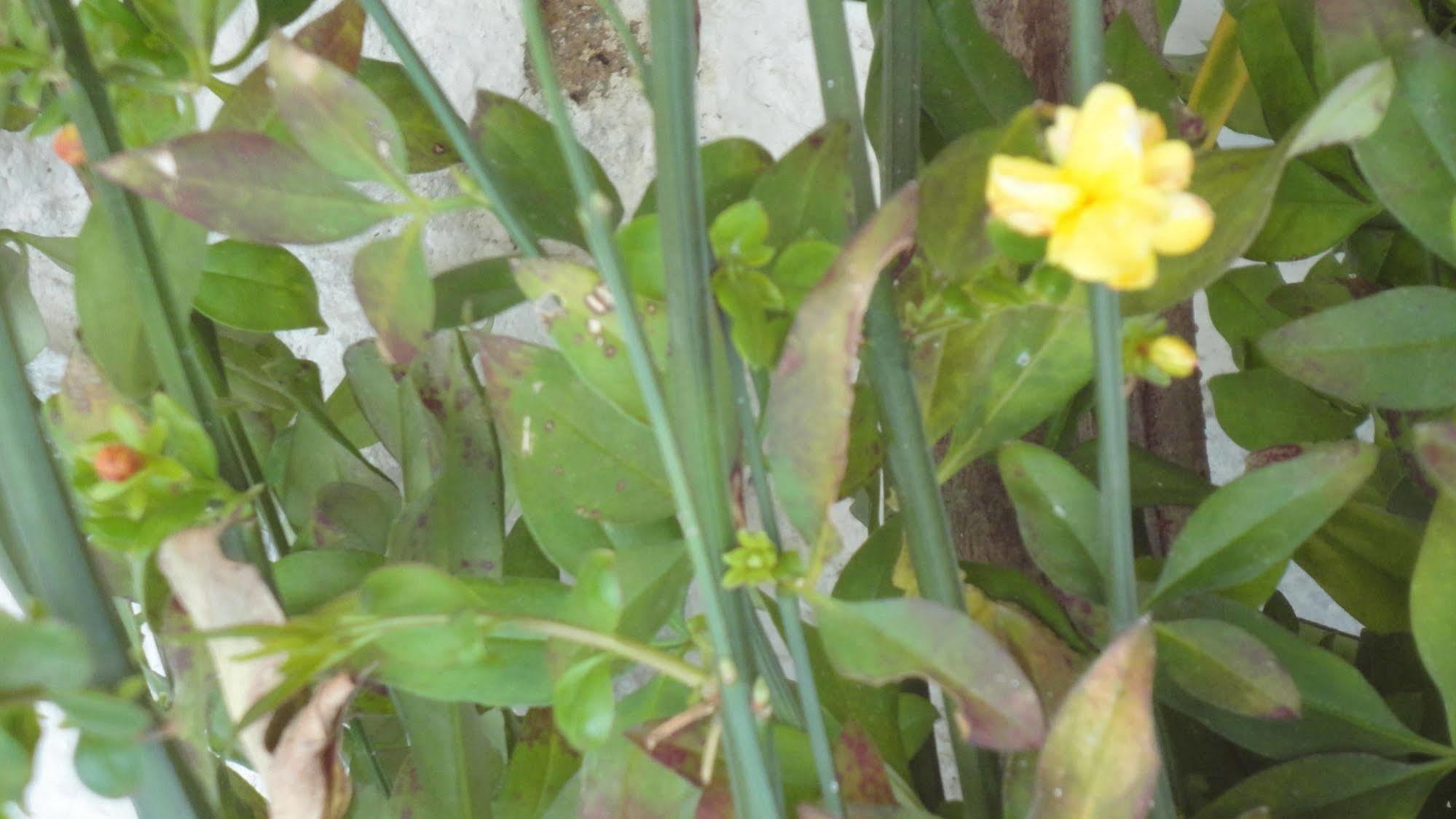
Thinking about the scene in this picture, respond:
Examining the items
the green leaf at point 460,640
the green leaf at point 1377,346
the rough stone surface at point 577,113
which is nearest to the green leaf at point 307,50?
the green leaf at point 460,640

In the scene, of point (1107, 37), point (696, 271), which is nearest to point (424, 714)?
point (696, 271)

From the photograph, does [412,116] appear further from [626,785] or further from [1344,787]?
[1344,787]

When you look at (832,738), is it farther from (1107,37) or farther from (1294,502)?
(1107,37)

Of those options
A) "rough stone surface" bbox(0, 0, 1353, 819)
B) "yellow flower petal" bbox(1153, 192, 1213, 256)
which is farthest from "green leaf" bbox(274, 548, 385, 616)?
Result: "rough stone surface" bbox(0, 0, 1353, 819)

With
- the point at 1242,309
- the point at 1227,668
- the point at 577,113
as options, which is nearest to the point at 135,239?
the point at 1227,668

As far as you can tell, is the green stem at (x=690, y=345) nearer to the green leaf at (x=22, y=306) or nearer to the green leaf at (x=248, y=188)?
the green leaf at (x=248, y=188)

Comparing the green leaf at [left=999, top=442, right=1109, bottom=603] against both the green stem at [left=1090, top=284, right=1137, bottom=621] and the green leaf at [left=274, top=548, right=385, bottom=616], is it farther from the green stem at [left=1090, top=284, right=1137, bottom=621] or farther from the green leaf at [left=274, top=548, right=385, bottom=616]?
the green leaf at [left=274, top=548, right=385, bottom=616]

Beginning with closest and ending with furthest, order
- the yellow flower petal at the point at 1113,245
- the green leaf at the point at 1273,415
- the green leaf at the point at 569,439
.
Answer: the yellow flower petal at the point at 1113,245
the green leaf at the point at 569,439
the green leaf at the point at 1273,415
